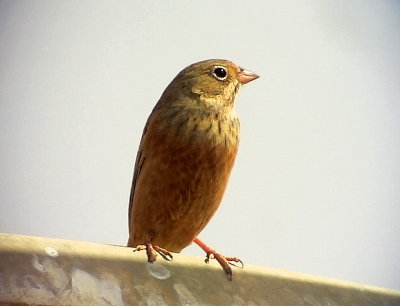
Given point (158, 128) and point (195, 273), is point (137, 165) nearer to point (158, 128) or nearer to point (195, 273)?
point (158, 128)

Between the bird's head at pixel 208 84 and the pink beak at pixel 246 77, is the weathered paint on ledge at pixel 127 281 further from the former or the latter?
the pink beak at pixel 246 77

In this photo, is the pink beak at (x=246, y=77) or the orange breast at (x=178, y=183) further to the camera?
the pink beak at (x=246, y=77)

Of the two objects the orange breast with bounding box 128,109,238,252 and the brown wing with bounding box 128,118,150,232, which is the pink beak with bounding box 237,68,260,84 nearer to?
the orange breast with bounding box 128,109,238,252

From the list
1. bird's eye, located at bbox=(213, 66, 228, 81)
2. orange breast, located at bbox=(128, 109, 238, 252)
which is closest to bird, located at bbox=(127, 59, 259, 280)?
orange breast, located at bbox=(128, 109, 238, 252)

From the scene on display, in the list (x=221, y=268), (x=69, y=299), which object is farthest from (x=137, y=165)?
(x=69, y=299)

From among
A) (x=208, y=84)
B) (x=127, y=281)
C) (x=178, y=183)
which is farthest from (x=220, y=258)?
(x=208, y=84)

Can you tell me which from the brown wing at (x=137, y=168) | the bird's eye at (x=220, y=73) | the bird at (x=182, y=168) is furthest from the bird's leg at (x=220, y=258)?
the bird's eye at (x=220, y=73)
